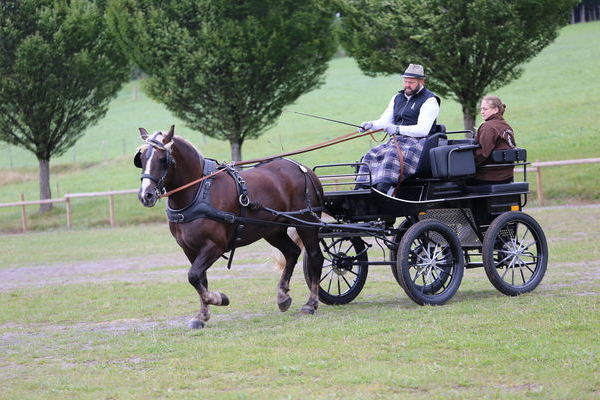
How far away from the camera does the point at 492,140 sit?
10133 mm

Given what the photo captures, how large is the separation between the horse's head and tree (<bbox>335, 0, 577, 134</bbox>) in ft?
51.3

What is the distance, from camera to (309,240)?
10336 millimetres

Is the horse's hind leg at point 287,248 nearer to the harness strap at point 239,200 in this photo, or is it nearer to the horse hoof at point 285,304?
the horse hoof at point 285,304

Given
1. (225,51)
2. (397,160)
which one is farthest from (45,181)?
(397,160)

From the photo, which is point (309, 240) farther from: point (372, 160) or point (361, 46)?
point (361, 46)

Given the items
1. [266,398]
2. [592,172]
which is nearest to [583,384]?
[266,398]

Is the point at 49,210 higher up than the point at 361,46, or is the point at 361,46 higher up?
the point at 361,46

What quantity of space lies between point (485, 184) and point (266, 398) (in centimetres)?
497

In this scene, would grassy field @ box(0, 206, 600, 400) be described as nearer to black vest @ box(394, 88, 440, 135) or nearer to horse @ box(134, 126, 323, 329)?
horse @ box(134, 126, 323, 329)

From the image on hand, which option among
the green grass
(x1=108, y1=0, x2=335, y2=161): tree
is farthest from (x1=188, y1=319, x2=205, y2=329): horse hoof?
(x1=108, y1=0, x2=335, y2=161): tree

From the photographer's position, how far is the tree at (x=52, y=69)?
94.1ft

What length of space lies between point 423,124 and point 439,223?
3.50 ft

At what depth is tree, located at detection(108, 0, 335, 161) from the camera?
2686cm

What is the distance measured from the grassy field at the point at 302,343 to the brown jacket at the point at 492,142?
53.5 inches
